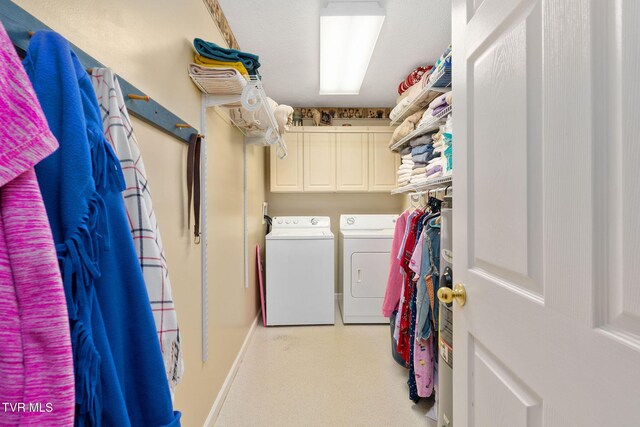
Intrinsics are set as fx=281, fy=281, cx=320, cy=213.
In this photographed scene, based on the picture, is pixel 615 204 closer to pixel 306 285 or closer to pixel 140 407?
pixel 140 407

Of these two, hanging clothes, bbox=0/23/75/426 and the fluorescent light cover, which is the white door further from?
the fluorescent light cover

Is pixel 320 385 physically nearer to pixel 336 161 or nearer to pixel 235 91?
pixel 235 91

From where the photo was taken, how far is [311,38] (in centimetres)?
207

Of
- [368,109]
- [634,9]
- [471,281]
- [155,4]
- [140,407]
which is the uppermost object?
[368,109]

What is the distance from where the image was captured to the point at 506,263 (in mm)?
668

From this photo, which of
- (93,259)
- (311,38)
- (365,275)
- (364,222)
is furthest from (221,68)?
(364,222)

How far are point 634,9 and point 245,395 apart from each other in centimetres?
229

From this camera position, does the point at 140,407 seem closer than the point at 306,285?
Yes

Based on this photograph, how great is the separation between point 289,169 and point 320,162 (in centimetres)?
39

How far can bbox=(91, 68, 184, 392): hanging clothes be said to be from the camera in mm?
646

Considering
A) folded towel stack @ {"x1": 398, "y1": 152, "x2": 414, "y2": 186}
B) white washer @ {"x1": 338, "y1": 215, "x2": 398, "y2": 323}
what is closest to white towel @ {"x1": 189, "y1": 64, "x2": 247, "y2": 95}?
folded towel stack @ {"x1": 398, "y1": 152, "x2": 414, "y2": 186}

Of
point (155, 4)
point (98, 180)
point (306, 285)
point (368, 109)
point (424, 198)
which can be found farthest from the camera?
point (368, 109)

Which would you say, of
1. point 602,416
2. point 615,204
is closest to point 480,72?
point 615,204

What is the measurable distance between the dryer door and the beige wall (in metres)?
1.26
